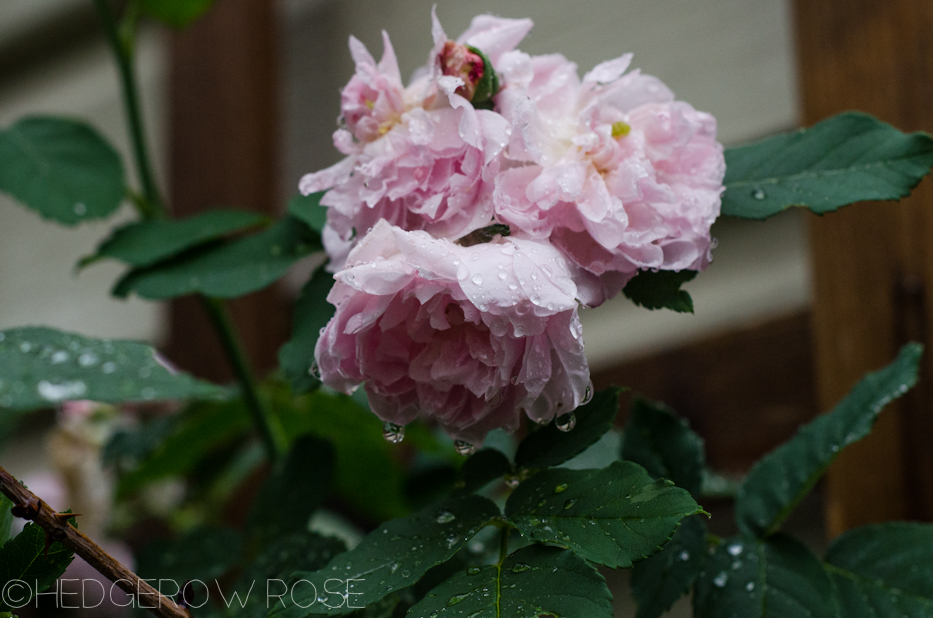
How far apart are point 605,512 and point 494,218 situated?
5.4 inches

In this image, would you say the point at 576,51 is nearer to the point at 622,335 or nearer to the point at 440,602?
the point at 622,335

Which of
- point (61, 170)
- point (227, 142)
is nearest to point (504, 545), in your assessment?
point (61, 170)

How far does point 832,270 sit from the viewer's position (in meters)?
0.76

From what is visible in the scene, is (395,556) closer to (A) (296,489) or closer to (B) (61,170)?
(A) (296,489)

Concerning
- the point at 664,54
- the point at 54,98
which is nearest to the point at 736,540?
the point at 664,54

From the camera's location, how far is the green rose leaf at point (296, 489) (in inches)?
22.4

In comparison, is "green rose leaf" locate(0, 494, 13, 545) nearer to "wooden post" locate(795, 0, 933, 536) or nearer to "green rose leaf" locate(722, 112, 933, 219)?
"green rose leaf" locate(722, 112, 933, 219)

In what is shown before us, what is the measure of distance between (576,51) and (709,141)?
0.87 metres

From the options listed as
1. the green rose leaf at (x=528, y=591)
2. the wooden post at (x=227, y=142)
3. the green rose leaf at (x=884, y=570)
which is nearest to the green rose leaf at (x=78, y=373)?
the green rose leaf at (x=528, y=591)

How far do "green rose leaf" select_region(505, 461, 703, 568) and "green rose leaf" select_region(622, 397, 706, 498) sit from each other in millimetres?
129

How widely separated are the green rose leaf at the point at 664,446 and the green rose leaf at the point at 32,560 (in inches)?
12.2

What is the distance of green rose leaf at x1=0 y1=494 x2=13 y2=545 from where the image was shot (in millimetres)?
330

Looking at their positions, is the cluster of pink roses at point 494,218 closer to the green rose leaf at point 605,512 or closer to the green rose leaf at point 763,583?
the green rose leaf at point 605,512

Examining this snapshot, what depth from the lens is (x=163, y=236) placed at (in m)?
0.59
